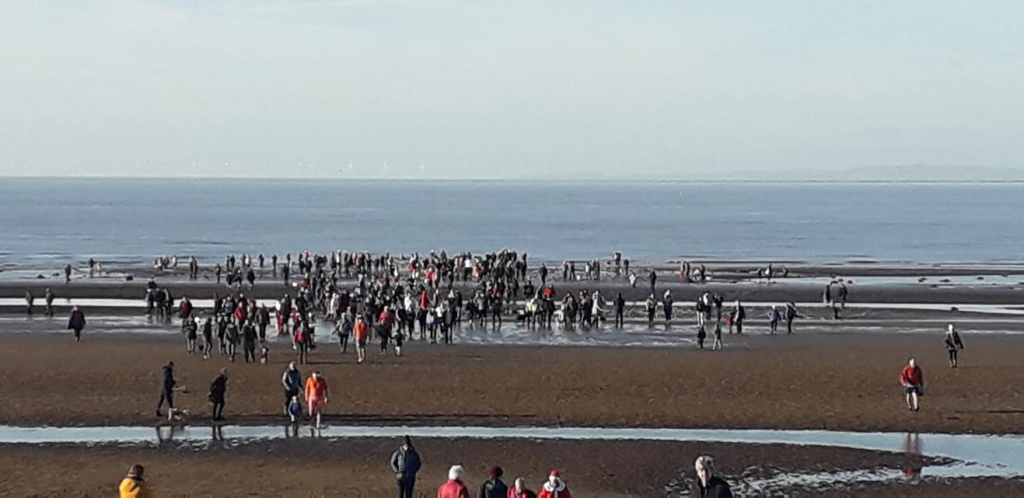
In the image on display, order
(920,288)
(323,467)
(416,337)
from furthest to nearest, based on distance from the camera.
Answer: (920,288), (416,337), (323,467)

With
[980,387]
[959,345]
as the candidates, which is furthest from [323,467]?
[959,345]

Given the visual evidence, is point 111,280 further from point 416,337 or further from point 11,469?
point 11,469

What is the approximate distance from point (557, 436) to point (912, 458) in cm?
615

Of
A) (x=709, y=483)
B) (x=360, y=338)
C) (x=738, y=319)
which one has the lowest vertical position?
(x=360, y=338)

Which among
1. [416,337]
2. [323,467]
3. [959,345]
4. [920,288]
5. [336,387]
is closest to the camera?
[323,467]

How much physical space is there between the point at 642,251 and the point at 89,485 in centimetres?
8599

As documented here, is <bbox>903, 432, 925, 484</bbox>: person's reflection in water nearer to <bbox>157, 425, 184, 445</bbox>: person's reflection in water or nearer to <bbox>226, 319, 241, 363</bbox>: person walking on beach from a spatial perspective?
<bbox>157, 425, 184, 445</bbox>: person's reflection in water

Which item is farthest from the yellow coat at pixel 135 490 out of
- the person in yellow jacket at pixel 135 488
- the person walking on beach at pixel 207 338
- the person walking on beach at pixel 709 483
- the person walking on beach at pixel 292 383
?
the person walking on beach at pixel 207 338

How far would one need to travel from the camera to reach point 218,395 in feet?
81.8

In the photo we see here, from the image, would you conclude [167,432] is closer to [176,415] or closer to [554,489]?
[176,415]

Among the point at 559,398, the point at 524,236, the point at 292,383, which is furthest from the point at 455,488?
the point at 524,236

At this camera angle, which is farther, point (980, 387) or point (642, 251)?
point (642, 251)

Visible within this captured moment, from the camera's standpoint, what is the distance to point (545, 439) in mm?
23750

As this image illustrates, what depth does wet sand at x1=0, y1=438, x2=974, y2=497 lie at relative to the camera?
1989 centimetres
